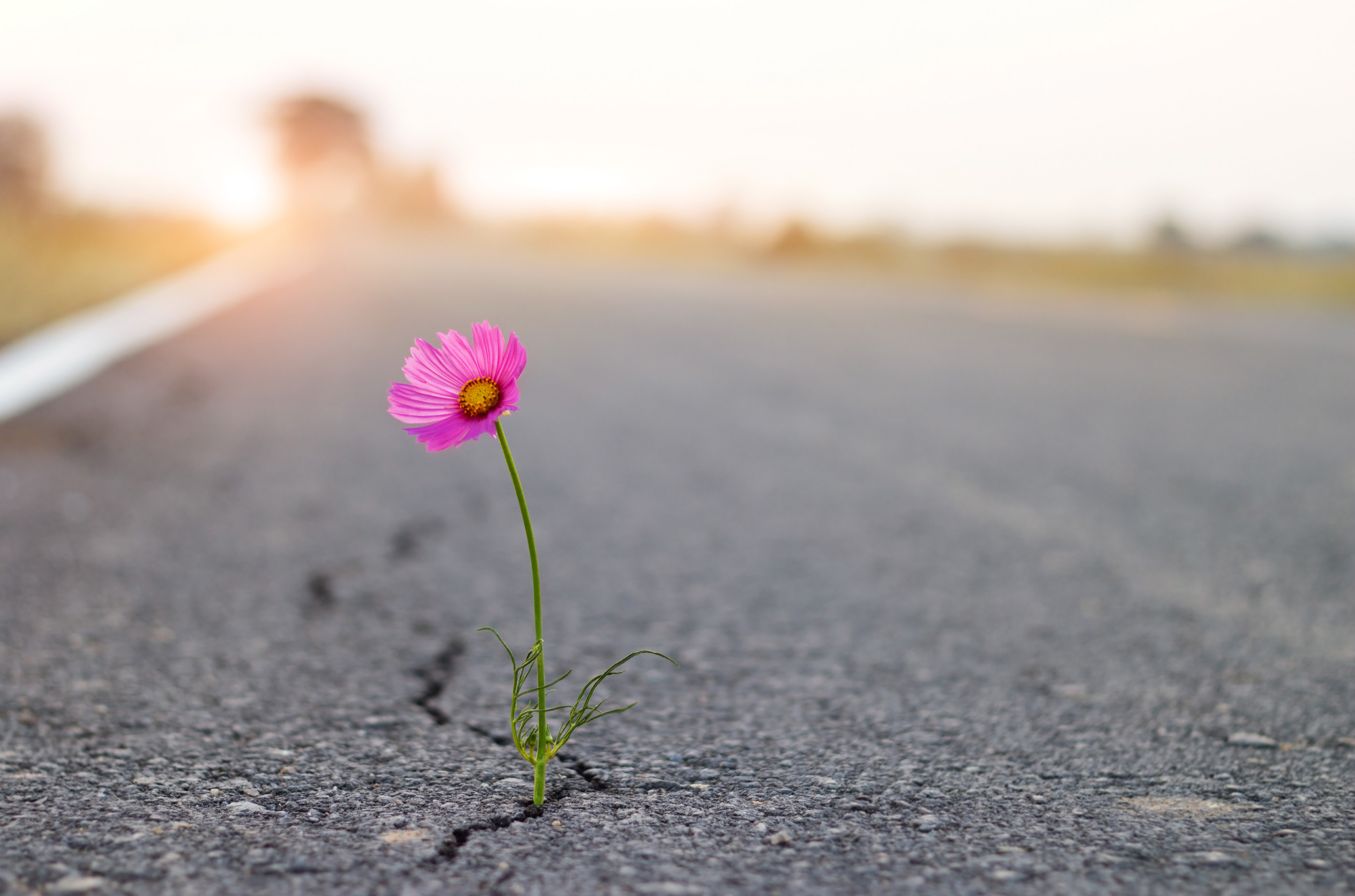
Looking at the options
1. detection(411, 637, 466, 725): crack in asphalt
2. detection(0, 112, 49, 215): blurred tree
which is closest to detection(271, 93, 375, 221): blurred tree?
detection(0, 112, 49, 215): blurred tree

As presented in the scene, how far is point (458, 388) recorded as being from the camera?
5.77ft

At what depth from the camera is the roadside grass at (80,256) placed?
8.30 metres

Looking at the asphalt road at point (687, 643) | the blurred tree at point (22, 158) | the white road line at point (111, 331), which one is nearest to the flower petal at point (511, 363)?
the asphalt road at point (687, 643)

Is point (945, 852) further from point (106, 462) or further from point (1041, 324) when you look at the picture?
point (1041, 324)

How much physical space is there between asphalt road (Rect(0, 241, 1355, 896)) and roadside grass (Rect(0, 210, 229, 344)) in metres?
2.50

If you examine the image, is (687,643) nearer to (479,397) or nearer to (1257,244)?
(479,397)

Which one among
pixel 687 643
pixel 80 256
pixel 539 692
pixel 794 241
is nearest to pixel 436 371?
pixel 539 692

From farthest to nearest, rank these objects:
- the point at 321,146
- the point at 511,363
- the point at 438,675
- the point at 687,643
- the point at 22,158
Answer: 1. the point at 321,146
2. the point at 22,158
3. the point at 687,643
4. the point at 438,675
5. the point at 511,363

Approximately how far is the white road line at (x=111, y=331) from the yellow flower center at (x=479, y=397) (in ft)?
14.4

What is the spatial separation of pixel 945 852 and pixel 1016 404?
557 centimetres

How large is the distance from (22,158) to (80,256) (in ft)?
53.0

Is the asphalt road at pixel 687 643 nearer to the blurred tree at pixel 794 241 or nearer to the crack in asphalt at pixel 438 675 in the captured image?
the crack in asphalt at pixel 438 675

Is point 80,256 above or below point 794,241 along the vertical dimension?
below

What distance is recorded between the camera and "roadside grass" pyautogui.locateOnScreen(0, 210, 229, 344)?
8.30 metres
